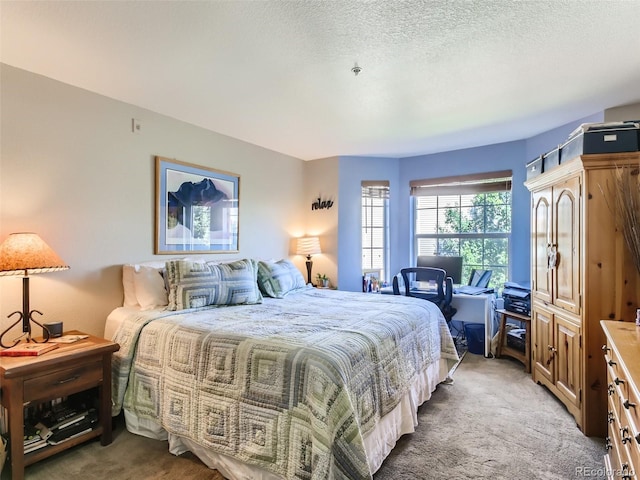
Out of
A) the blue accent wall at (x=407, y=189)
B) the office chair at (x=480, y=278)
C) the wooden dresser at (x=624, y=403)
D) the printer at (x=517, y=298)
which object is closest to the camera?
the wooden dresser at (x=624, y=403)

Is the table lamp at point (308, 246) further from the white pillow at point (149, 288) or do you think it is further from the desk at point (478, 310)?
the white pillow at point (149, 288)

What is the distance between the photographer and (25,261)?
191cm

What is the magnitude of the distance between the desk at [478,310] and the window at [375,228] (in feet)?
3.82

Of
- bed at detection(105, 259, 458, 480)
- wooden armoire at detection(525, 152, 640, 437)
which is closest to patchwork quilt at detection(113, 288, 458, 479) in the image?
bed at detection(105, 259, 458, 480)

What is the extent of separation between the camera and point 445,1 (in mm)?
1541

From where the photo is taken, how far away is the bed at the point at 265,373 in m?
1.48

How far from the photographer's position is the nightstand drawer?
1.77 meters

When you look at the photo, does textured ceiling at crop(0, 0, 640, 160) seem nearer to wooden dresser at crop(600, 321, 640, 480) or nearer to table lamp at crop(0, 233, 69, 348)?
A: table lamp at crop(0, 233, 69, 348)

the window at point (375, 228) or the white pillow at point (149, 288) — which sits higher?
the window at point (375, 228)

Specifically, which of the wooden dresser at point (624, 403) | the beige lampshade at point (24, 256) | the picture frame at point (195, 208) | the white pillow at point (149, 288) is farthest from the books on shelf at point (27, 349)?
the wooden dresser at point (624, 403)

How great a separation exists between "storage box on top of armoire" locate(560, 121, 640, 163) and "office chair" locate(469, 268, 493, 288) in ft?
6.76

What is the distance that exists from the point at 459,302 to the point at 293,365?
2757 millimetres

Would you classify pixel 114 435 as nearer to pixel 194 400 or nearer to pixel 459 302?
pixel 194 400

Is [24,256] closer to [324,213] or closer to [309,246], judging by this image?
[309,246]
